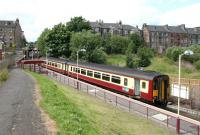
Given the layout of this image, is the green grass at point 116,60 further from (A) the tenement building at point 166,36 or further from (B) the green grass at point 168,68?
(A) the tenement building at point 166,36

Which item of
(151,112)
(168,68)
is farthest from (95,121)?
(168,68)

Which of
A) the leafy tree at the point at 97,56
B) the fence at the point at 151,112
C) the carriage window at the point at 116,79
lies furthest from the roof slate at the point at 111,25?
the fence at the point at 151,112

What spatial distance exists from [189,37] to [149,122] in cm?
13100

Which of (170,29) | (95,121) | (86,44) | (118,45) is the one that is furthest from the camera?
(170,29)

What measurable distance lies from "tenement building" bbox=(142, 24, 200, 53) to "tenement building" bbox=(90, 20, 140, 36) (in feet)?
18.0

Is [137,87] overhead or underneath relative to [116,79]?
underneath

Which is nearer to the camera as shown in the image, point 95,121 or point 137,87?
point 95,121

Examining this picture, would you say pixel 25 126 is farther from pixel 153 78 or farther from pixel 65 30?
pixel 65 30

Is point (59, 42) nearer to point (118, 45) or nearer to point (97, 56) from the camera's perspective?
point (118, 45)

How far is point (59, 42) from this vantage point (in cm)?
10081

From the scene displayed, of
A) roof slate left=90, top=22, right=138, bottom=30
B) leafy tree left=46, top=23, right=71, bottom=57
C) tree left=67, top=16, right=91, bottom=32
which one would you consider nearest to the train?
leafy tree left=46, top=23, right=71, bottom=57

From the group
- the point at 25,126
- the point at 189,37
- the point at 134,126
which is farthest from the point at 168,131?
the point at 189,37

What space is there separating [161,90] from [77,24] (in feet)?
248

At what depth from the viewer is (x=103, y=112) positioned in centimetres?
2752
